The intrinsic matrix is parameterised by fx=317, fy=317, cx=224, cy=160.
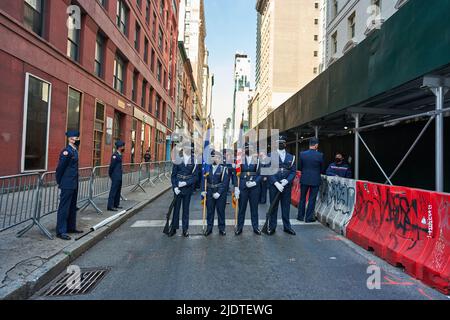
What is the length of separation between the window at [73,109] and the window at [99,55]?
332 cm

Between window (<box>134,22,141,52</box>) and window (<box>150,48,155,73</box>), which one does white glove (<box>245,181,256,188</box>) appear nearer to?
window (<box>134,22,141,52</box>)

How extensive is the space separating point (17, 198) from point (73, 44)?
483 inches

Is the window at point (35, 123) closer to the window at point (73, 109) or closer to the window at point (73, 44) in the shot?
the window at point (73, 109)

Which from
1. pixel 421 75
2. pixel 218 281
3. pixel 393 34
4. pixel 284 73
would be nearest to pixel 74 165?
pixel 218 281

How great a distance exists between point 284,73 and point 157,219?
63476mm

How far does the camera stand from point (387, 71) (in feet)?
21.9

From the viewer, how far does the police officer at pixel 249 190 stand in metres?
6.84

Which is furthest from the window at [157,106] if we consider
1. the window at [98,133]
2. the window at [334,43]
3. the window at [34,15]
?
the window at [34,15]

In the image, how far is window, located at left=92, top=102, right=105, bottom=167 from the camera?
17.8 metres

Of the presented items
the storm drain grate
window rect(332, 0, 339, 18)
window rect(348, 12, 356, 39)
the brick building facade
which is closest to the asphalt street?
the storm drain grate

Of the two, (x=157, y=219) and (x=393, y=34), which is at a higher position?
(x=393, y=34)

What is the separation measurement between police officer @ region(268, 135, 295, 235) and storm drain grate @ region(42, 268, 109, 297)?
3.64 metres
